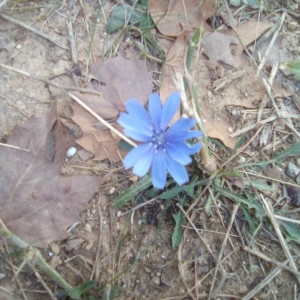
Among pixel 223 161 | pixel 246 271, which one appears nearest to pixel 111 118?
pixel 223 161

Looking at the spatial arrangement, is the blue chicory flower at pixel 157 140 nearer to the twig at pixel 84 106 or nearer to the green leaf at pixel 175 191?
the twig at pixel 84 106

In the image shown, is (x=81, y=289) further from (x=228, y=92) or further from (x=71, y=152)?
(x=228, y=92)

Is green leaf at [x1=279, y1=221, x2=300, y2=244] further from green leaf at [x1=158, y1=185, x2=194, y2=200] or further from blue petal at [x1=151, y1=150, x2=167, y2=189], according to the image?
blue petal at [x1=151, y1=150, x2=167, y2=189]

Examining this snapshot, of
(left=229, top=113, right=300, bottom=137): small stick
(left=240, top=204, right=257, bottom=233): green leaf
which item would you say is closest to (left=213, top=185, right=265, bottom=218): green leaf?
(left=240, top=204, right=257, bottom=233): green leaf

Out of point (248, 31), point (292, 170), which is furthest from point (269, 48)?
point (292, 170)

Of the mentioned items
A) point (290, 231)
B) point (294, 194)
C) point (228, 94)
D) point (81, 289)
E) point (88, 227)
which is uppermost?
point (228, 94)

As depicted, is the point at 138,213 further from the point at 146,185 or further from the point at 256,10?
the point at 256,10

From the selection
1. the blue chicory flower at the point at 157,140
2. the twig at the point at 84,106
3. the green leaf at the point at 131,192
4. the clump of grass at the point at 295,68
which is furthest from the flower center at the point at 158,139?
the clump of grass at the point at 295,68

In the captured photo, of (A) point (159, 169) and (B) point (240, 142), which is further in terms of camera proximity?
(B) point (240, 142)
